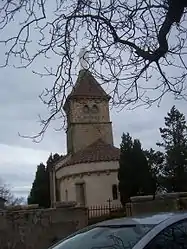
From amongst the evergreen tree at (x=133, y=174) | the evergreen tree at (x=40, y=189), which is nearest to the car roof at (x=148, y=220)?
the evergreen tree at (x=133, y=174)

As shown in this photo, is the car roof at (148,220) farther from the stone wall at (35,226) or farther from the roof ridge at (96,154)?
the roof ridge at (96,154)

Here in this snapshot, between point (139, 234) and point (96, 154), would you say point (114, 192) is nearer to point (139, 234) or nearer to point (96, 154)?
point (96, 154)

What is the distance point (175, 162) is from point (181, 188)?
2938mm

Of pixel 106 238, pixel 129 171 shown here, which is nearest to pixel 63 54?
pixel 106 238

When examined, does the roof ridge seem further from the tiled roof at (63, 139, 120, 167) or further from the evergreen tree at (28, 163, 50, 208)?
the evergreen tree at (28, 163, 50, 208)

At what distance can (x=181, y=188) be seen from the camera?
3972cm

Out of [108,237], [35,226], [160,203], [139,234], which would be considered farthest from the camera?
[35,226]

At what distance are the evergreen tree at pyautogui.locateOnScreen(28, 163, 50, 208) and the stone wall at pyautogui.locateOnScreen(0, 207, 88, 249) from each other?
114 feet

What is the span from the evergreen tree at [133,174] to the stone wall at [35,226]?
20.5 meters

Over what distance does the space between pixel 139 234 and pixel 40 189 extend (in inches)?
1817

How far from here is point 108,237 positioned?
5.11 metres

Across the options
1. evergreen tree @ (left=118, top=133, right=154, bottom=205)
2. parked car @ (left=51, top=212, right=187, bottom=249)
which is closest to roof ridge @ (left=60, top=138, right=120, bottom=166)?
evergreen tree @ (left=118, top=133, right=154, bottom=205)

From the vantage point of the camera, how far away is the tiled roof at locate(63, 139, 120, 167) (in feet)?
125

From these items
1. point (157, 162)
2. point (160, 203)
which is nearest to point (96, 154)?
point (157, 162)
